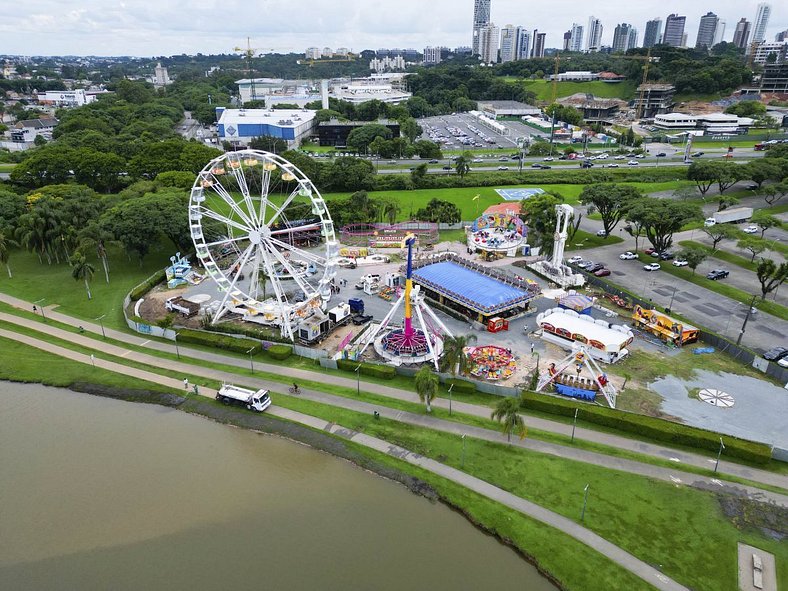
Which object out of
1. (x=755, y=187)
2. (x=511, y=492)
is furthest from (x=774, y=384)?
(x=755, y=187)

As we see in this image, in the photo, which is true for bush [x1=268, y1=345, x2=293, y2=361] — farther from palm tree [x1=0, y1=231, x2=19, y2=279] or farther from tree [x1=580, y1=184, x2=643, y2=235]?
tree [x1=580, y1=184, x2=643, y2=235]

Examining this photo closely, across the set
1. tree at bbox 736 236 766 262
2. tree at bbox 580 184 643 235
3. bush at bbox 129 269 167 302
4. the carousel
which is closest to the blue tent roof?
the carousel

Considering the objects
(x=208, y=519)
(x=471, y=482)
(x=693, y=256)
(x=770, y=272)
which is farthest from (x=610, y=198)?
(x=208, y=519)

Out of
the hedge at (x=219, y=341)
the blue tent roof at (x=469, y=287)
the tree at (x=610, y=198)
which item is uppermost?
the tree at (x=610, y=198)

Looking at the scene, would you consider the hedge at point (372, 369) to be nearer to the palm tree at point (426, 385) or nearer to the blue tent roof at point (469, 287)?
the palm tree at point (426, 385)

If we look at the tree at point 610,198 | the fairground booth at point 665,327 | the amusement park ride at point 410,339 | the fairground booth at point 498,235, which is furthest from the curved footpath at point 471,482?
the tree at point 610,198

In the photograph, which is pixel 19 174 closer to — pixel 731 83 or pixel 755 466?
pixel 755 466

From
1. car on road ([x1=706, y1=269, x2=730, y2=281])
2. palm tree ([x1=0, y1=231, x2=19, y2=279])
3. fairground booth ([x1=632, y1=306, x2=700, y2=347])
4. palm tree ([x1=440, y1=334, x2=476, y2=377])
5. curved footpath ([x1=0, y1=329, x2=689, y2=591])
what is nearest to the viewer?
curved footpath ([x1=0, y1=329, x2=689, y2=591])
